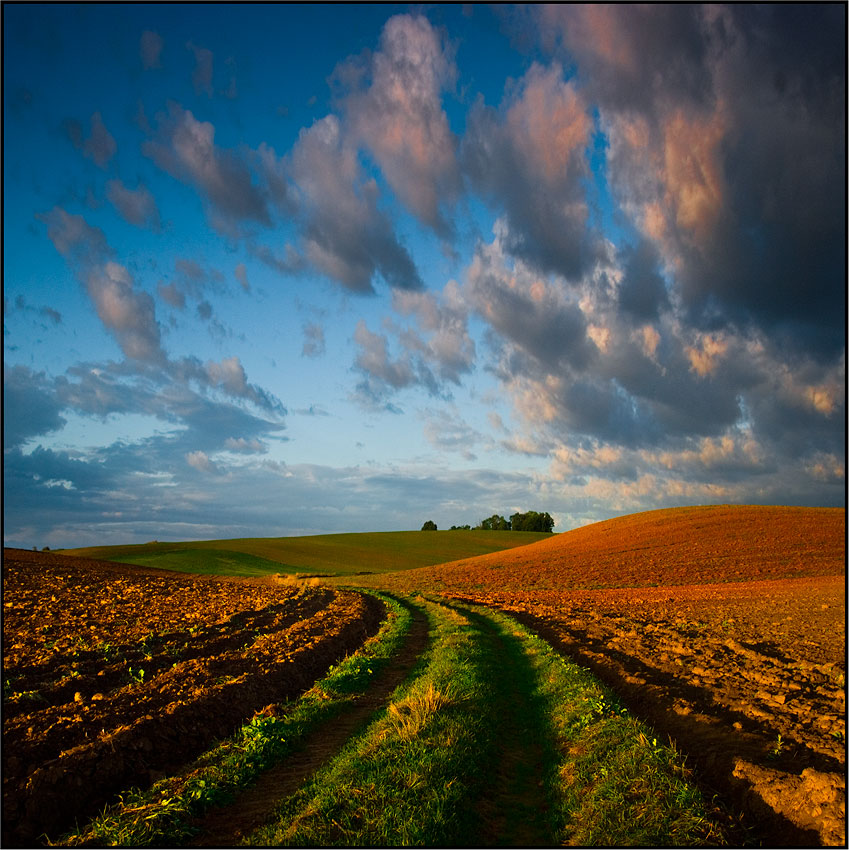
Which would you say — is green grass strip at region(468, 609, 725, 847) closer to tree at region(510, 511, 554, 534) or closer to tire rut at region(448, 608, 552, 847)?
tire rut at region(448, 608, 552, 847)

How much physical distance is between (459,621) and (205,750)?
14.7 m

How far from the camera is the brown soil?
7.23 m

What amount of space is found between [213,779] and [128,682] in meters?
6.40

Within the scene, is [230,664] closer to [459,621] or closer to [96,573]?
[459,621]

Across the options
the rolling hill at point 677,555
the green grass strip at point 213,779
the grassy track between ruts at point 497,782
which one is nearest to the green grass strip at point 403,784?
the grassy track between ruts at point 497,782

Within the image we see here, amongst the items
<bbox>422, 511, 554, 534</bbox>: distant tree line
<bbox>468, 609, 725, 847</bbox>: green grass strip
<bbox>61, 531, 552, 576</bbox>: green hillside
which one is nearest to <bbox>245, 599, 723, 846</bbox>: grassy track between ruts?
<bbox>468, 609, 725, 847</bbox>: green grass strip

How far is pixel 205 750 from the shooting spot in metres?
8.73

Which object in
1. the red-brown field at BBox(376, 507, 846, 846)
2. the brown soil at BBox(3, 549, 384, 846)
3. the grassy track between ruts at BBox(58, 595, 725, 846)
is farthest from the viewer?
the brown soil at BBox(3, 549, 384, 846)

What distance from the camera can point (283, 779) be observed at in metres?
7.37

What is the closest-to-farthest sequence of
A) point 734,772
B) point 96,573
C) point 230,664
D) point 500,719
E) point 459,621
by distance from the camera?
point 734,772
point 500,719
point 230,664
point 459,621
point 96,573

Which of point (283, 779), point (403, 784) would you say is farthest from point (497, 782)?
point (283, 779)

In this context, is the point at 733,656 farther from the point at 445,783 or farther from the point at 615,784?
the point at 445,783

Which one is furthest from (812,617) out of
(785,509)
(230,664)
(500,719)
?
(785,509)

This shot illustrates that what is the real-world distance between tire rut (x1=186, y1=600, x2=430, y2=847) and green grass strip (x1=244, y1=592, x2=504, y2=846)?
278mm
